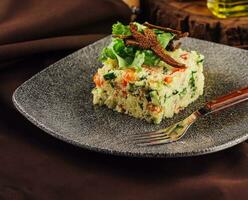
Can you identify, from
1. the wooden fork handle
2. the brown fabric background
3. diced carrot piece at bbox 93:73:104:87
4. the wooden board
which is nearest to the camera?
the brown fabric background

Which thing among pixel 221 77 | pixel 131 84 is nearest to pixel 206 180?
pixel 131 84

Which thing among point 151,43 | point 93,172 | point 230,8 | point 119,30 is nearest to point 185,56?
point 151,43

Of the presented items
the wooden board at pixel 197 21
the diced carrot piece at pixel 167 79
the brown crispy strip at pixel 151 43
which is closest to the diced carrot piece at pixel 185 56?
the brown crispy strip at pixel 151 43

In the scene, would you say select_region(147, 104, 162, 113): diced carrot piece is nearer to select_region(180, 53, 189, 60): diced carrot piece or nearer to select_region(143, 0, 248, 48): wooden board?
select_region(180, 53, 189, 60): diced carrot piece

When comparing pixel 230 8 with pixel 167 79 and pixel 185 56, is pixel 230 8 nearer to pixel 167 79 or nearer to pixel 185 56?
pixel 185 56

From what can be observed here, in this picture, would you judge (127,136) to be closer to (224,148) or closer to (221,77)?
(224,148)

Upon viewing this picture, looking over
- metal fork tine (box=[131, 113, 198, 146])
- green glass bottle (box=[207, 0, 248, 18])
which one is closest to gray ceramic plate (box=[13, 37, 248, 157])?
metal fork tine (box=[131, 113, 198, 146])

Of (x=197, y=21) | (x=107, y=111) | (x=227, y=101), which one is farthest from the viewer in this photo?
(x=197, y=21)
